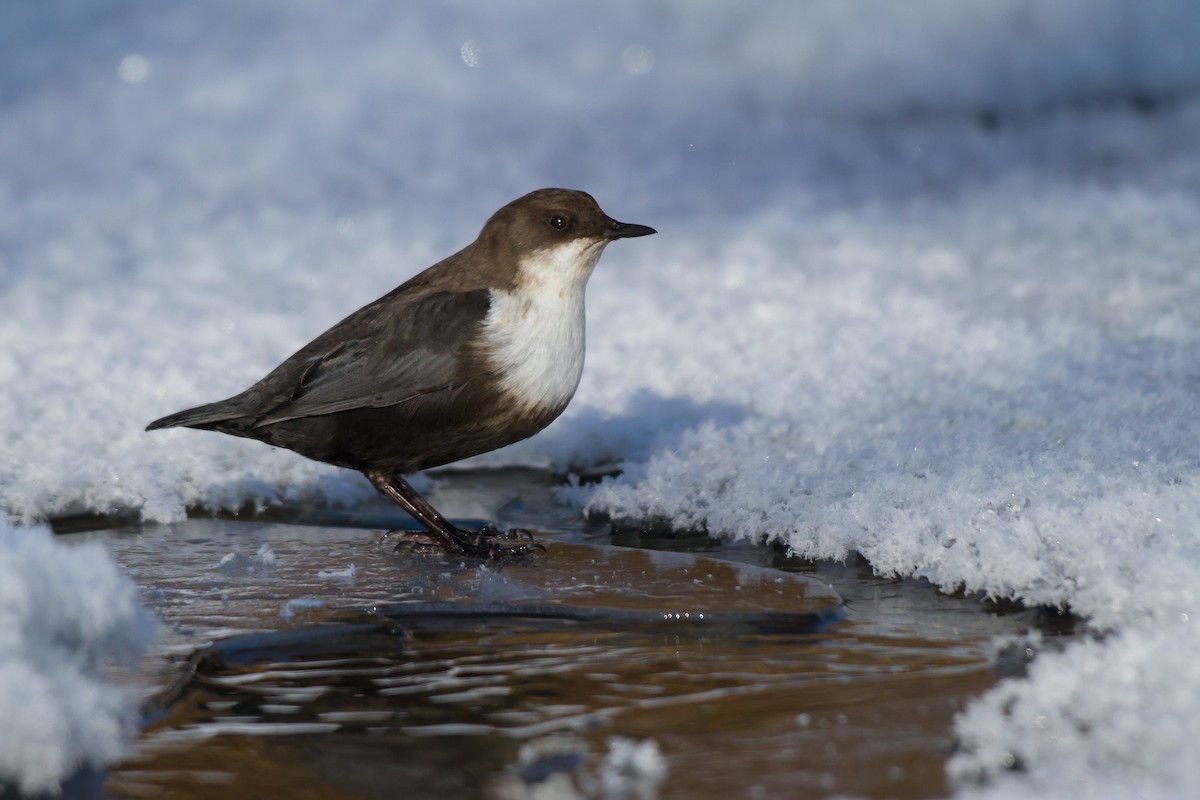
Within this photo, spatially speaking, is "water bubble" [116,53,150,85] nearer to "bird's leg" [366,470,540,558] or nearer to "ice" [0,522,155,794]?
"bird's leg" [366,470,540,558]

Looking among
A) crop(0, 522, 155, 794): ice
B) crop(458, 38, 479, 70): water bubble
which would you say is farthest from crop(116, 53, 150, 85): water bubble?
crop(0, 522, 155, 794): ice

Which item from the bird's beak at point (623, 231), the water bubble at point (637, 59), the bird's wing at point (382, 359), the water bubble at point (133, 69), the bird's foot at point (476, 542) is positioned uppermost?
the water bubble at point (637, 59)

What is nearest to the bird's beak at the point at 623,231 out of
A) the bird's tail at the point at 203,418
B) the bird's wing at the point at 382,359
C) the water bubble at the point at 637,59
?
the bird's wing at the point at 382,359

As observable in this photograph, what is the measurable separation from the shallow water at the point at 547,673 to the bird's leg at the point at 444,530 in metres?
0.07

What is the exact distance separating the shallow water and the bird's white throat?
47 centimetres

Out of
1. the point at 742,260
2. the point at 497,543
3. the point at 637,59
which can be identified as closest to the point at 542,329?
the point at 497,543

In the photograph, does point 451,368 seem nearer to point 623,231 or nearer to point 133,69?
point 623,231

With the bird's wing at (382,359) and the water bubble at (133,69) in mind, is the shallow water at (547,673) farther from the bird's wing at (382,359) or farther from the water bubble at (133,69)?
the water bubble at (133,69)

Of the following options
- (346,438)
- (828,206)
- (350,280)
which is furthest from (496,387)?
(828,206)

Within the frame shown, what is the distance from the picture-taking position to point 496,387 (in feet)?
12.2

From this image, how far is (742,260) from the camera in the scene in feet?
22.5

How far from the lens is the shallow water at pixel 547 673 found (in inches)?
79.6

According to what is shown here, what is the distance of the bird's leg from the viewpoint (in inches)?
143

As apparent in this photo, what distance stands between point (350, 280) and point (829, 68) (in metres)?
6.58
